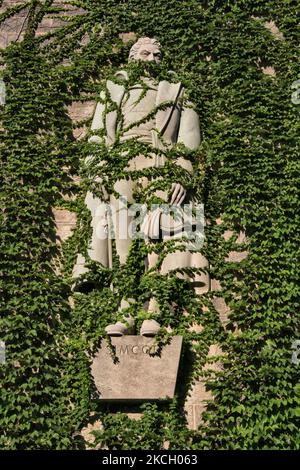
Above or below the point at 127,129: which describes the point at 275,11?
above

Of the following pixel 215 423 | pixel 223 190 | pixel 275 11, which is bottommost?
pixel 215 423

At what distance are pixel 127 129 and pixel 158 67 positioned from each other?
0.93m

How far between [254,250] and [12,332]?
2.65m

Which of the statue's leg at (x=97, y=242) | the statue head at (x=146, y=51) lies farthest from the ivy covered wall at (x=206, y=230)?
the statue head at (x=146, y=51)

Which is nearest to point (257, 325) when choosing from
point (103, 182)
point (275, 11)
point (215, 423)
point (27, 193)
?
point (215, 423)

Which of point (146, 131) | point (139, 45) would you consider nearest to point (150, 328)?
point (146, 131)

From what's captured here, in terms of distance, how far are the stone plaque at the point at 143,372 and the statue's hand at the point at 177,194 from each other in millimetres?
1600

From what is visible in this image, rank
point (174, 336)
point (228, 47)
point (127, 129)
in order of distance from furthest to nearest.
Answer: point (228, 47)
point (127, 129)
point (174, 336)

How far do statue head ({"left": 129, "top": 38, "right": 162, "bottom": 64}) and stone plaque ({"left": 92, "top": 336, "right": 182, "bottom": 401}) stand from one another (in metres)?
3.43

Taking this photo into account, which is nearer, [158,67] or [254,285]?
[254,285]

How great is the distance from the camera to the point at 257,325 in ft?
29.2

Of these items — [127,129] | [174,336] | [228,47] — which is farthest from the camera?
[228,47]

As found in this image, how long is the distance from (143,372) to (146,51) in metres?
3.81

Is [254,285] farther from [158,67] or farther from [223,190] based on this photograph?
[158,67]
